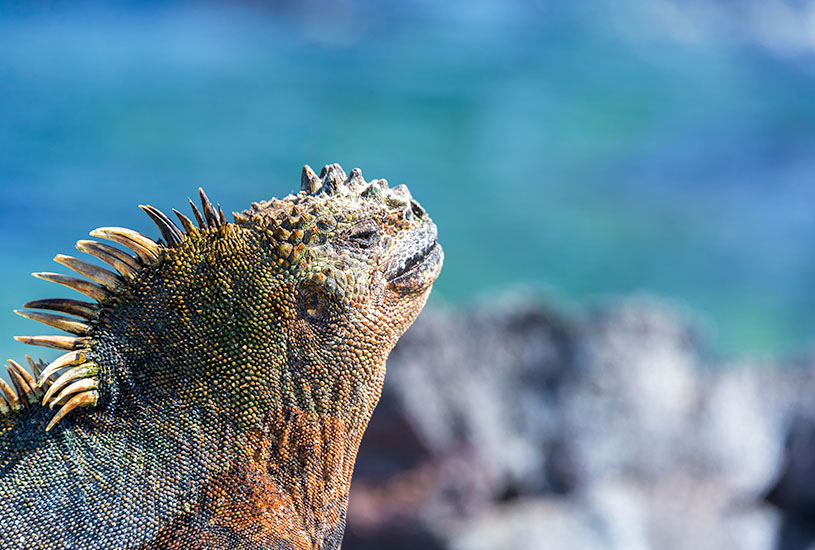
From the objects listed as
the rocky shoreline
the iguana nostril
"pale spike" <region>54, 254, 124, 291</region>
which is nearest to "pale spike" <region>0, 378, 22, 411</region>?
"pale spike" <region>54, 254, 124, 291</region>

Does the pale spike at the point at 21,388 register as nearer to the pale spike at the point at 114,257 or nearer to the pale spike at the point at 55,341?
the pale spike at the point at 55,341

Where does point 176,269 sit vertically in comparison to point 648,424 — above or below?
below

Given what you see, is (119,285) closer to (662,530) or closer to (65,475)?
(65,475)

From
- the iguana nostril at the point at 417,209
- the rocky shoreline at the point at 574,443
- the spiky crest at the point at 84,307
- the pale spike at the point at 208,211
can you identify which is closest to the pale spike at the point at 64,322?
the spiky crest at the point at 84,307

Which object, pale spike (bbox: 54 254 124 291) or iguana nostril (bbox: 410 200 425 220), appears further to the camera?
iguana nostril (bbox: 410 200 425 220)

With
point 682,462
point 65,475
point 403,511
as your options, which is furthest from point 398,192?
point 682,462

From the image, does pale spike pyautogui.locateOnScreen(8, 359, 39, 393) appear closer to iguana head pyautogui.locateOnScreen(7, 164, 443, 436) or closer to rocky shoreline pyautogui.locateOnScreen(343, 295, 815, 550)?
iguana head pyautogui.locateOnScreen(7, 164, 443, 436)
